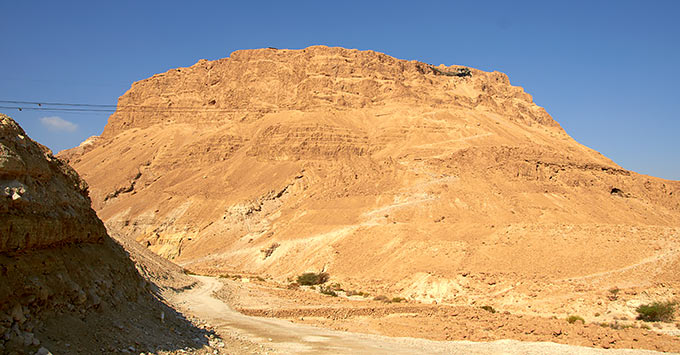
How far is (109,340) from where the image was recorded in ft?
32.4

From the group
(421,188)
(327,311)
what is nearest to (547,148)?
(421,188)

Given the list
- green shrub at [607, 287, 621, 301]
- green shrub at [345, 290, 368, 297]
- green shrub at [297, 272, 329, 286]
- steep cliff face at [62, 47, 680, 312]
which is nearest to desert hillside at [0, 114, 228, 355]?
green shrub at [607, 287, 621, 301]

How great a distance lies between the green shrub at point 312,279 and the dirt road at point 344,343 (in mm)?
16510

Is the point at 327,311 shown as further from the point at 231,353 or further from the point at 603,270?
the point at 603,270

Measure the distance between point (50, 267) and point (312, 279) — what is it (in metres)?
30.8

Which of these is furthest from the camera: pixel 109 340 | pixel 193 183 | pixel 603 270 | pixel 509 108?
pixel 509 108

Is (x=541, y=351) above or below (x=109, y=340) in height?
below

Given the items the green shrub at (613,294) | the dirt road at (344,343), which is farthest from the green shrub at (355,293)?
the green shrub at (613,294)

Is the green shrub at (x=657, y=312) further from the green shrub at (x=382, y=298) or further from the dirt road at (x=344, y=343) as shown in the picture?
the green shrub at (x=382, y=298)

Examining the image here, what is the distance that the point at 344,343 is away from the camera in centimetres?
1761

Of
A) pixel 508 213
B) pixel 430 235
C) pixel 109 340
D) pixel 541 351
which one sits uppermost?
pixel 508 213

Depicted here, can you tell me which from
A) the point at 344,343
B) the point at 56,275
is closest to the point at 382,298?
the point at 344,343

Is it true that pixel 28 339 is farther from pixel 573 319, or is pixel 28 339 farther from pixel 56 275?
pixel 573 319

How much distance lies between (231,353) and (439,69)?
112015 mm
